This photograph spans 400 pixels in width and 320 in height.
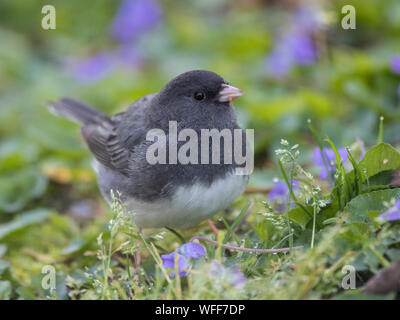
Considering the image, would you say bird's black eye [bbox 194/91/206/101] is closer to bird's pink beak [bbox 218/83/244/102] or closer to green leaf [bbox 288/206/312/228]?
bird's pink beak [bbox 218/83/244/102]

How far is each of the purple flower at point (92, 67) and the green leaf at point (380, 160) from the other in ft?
10.3

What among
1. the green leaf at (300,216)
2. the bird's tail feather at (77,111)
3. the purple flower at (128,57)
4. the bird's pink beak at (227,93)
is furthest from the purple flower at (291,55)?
the green leaf at (300,216)

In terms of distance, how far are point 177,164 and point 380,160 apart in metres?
0.76

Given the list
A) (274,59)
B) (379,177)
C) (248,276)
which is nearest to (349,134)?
(274,59)

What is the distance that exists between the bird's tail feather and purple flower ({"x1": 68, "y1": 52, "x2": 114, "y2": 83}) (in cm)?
142

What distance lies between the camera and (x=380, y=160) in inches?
71.7

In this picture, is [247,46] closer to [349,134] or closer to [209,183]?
[349,134]

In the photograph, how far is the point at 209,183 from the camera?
204cm

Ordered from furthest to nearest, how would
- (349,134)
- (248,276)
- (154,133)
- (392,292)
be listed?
(349,134) < (154,133) < (248,276) < (392,292)

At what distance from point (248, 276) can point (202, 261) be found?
16cm

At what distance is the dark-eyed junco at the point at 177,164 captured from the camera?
2033 mm

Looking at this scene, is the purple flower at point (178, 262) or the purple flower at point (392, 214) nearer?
the purple flower at point (392, 214)

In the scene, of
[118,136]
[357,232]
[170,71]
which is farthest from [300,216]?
[170,71]

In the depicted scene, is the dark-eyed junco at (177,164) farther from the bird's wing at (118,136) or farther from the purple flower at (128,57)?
the purple flower at (128,57)
